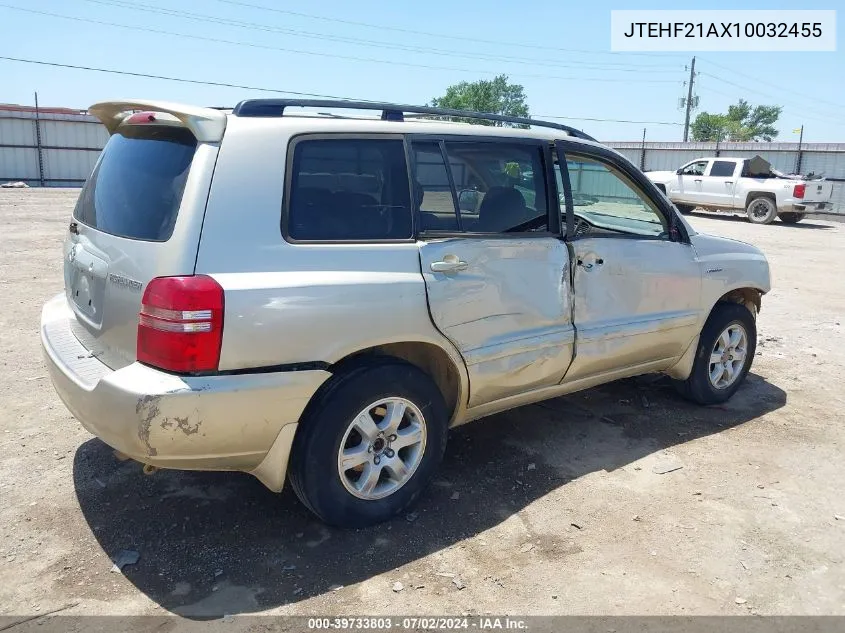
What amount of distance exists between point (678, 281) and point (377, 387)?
2.38 m

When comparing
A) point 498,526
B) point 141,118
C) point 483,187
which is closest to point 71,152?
point 141,118

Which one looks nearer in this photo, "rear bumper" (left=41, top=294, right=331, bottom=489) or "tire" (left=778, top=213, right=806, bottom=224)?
"rear bumper" (left=41, top=294, right=331, bottom=489)

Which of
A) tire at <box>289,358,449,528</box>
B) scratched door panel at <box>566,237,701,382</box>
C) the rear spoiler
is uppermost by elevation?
the rear spoiler

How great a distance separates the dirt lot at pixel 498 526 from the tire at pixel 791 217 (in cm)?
1722

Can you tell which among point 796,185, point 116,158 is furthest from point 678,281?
point 796,185

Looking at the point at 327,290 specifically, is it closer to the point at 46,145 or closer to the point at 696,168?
the point at 696,168

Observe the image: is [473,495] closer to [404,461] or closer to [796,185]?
[404,461]

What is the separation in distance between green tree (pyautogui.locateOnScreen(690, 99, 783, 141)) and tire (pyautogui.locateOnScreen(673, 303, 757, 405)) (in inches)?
2497

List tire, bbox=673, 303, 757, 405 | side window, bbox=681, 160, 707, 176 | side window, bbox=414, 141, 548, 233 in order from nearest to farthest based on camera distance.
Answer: side window, bbox=414, 141, 548, 233, tire, bbox=673, 303, 757, 405, side window, bbox=681, 160, 707, 176

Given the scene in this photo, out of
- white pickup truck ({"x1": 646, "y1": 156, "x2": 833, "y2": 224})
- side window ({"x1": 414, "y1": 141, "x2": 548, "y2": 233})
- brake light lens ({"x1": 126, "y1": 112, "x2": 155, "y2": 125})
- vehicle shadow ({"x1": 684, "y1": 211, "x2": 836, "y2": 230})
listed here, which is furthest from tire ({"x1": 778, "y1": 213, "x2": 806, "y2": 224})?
brake light lens ({"x1": 126, "y1": 112, "x2": 155, "y2": 125})

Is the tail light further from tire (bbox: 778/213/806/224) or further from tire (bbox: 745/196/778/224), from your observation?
tire (bbox: 778/213/806/224)

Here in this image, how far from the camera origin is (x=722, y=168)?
20.8 meters

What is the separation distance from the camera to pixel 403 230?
3.28 m

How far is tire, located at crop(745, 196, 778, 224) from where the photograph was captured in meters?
19.9
